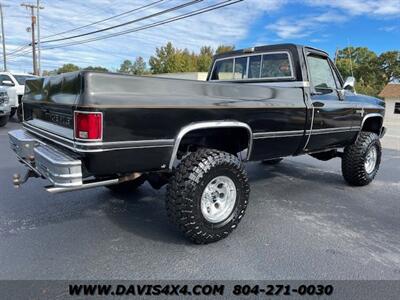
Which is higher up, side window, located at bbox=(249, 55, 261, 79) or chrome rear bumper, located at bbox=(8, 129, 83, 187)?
side window, located at bbox=(249, 55, 261, 79)

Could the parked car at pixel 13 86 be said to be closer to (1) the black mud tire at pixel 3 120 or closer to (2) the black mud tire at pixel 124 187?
(1) the black mud tire at pixel 3 120

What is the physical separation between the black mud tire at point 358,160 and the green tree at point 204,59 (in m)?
51.0

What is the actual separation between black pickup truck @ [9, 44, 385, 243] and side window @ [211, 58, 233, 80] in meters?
0.38

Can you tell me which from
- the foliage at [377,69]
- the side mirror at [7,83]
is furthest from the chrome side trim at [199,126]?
the foliage at [377,69]

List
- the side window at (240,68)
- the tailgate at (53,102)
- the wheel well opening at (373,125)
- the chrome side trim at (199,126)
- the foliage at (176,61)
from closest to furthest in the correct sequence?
the tailgate at (53,102) → the chrome side trim at (199,126) → the side window at (240,68) → the wheel well opening at (373,125) → the foliage at (176,61)

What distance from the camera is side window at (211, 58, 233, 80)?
539 cm

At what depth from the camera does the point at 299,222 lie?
412 cm

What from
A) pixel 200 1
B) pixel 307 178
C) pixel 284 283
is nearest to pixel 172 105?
pixel 284 283

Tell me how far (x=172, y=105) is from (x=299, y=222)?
211cm

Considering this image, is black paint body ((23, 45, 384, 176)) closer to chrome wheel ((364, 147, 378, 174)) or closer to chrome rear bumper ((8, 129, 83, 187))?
chrome rear bumper ((8, 129, 83, 187))

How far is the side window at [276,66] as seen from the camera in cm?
459

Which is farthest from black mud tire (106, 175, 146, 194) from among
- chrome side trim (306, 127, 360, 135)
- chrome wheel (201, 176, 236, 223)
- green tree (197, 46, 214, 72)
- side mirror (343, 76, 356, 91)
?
green tree (197, 46, 214, 72)

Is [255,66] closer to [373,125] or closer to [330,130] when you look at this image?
[330,130]

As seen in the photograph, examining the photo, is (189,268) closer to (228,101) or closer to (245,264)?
(245,264)
